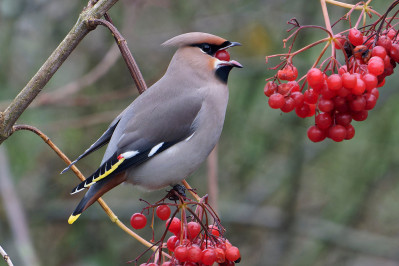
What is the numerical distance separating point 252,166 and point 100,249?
51.6 inches

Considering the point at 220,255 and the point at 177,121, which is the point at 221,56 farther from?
the point at 220,255

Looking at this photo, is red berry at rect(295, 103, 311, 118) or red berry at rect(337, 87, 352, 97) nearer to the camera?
red berry at rect(337, 87, 352, 97)

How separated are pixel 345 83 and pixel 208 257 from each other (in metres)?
0.65

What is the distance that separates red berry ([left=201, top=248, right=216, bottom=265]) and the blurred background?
273 centimetres

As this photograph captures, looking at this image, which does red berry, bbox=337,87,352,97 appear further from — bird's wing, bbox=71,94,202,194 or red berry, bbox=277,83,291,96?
bird's wing, bbox=71,94,202,194

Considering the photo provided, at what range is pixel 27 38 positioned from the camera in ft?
14.9

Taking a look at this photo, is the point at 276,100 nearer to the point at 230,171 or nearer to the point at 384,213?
the point at 230,171

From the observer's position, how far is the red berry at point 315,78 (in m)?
1.95

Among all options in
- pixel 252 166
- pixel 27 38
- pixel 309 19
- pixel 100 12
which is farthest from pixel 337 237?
pixel 100 12

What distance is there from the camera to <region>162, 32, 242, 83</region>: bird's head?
2631 mm

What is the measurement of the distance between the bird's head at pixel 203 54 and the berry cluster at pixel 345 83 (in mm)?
550

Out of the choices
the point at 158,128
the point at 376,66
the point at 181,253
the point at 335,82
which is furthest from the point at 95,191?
the point at 376,66

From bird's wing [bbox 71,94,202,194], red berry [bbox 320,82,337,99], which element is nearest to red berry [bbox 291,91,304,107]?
red berry [bbox 320,82,337,99]

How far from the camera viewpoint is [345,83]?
193cm
